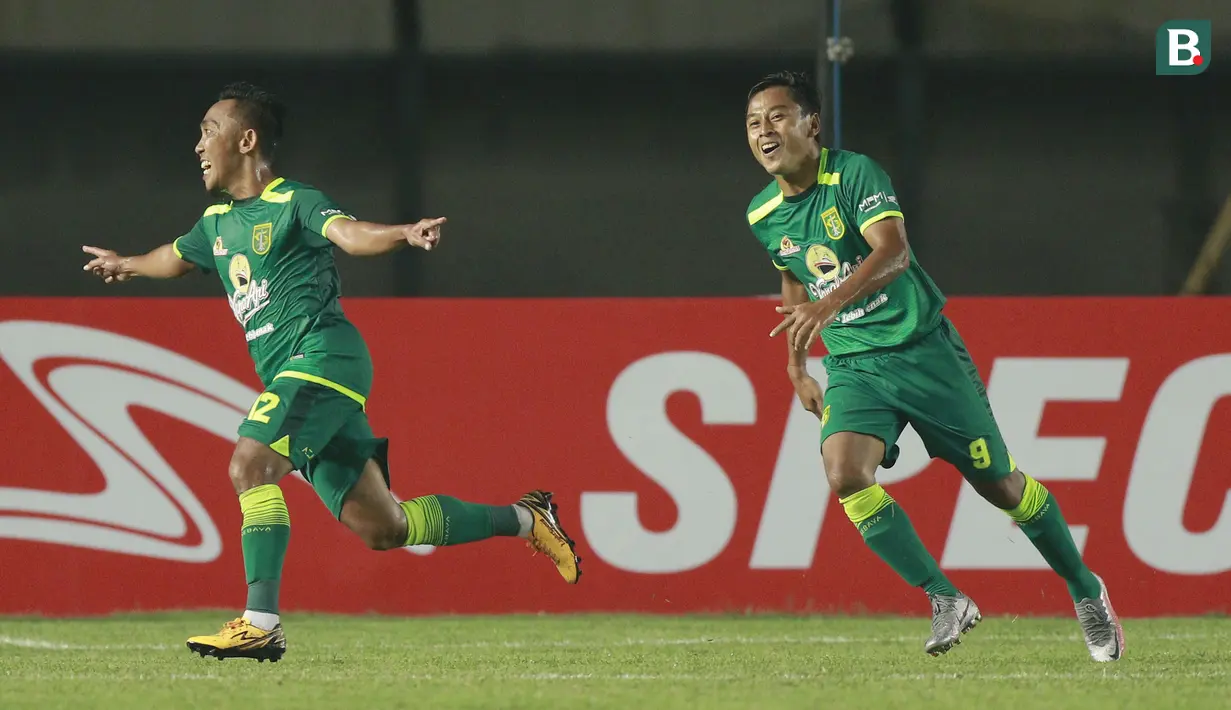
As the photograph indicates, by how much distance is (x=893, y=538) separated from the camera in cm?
580

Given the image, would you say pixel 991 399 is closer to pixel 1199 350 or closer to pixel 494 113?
pixel 1199 350

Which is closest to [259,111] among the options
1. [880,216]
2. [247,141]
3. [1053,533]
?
[247,141]

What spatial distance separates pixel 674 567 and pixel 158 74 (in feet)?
11.8

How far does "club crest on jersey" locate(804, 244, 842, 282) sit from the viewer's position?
592cm

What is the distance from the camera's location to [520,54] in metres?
9.41

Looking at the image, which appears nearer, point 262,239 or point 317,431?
point 317,431

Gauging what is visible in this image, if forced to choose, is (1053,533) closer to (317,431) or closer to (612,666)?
(612,666)

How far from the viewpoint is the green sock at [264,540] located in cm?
572

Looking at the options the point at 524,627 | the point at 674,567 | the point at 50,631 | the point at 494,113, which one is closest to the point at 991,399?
the point at 674,567

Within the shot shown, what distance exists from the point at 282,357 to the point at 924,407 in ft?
6.77

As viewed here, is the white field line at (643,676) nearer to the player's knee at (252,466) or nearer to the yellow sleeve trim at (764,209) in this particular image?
the player's knee at (252,466)

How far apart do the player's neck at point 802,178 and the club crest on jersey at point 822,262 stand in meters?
0.21

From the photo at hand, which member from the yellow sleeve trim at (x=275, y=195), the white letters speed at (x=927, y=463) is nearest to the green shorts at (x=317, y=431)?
the yellow sleeve trim at (x=275, y=195)

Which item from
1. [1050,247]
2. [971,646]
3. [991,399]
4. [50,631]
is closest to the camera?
[971,646]
